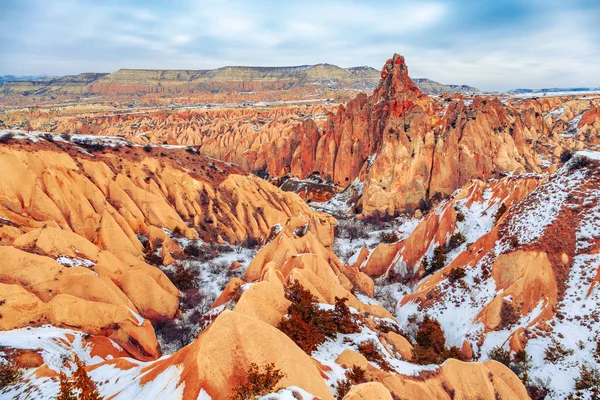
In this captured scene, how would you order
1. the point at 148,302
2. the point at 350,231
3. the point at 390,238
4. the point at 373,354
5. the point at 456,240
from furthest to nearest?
the point at 350,231, the point at 390,238, the point at 456,240, the point at 148,302, the point at 373,354

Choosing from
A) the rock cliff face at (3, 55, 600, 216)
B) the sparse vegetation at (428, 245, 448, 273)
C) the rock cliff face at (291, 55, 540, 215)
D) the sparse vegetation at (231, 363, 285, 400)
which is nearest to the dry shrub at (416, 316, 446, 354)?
the sparse vegetation at (428, 245, 448, 273)

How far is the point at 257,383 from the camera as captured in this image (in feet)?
32.6

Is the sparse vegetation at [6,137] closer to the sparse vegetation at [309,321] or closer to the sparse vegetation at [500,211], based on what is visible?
the sparse vegetation at [309,321]

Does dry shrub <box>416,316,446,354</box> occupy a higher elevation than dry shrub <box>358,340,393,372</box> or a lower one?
lower

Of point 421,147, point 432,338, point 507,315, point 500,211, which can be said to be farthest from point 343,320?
point 421,147

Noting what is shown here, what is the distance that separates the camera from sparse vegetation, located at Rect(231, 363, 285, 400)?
9.67 m

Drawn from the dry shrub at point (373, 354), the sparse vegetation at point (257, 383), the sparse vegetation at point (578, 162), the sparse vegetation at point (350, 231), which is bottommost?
the sparse vegetation at point (350, 231)

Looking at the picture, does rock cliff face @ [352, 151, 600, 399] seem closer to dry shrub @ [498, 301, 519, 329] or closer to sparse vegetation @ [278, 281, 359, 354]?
dry shrub @ [498, 301, 519, 329]

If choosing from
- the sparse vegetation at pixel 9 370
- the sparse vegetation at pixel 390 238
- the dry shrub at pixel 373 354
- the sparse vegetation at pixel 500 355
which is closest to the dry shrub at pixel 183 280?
the sparse vegetation at pixel 9 370

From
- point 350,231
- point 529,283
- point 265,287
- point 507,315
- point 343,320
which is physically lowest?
point 350,231

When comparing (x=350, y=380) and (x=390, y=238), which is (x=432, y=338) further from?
(x=390, y=238)

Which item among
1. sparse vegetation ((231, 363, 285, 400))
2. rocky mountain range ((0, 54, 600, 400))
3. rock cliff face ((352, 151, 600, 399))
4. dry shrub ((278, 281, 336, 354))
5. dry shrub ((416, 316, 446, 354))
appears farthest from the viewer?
dry shrub ((416, 316, 446, 354))

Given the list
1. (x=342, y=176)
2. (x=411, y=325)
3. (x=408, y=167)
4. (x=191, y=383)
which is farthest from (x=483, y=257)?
(x=342, y=176)

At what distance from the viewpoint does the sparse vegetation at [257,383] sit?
9.67 meters
